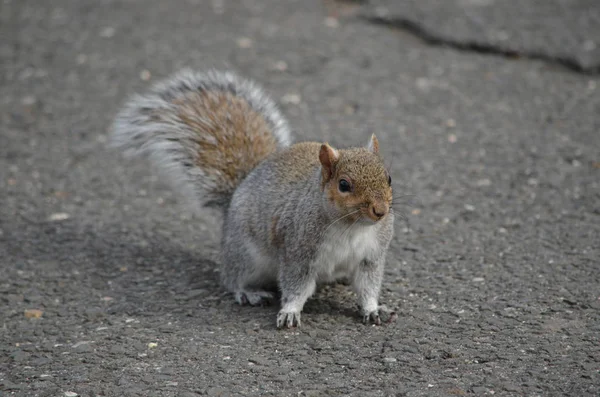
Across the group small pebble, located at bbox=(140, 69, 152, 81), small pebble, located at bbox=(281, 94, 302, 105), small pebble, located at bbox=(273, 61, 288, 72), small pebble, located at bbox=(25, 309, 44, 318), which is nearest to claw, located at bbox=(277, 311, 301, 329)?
small pebble, located at bbox=(25, 309, 44, 318)

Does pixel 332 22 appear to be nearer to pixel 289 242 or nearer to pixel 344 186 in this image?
pixel 289 242

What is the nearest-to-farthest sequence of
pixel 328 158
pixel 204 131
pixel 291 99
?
pixel 328 158 < pixel 204 131 < pixel 291 99

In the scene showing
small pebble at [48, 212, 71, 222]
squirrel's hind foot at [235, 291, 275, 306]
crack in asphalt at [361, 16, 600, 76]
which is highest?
crack in asphalt at [361, 16, 600, 76]

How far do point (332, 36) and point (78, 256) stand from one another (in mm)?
2825

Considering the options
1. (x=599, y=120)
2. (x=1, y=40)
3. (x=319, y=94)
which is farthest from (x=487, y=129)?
(x=1, y=40)

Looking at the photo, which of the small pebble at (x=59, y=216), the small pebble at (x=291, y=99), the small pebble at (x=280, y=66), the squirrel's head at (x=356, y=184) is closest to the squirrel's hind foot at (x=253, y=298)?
the squirrel's head at (x=356, y=184)

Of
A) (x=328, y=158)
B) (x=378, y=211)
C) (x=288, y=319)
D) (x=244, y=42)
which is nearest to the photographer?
(x=378, y=211)

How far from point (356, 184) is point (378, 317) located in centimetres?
56

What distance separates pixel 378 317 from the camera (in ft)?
10.1

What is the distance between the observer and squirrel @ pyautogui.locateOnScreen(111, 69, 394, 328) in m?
2.89

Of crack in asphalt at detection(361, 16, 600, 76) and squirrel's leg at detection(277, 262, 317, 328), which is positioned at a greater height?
crack in asphalt at detection(361, 16, 600, 76)

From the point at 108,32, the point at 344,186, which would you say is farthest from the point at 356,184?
the point at 108,32

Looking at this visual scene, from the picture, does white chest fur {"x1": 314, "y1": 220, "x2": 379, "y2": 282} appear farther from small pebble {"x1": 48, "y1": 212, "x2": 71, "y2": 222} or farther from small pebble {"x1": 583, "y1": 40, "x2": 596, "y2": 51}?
small pebble {"x1": 583, "y1": 40, "x2": 596, "y2": 51}

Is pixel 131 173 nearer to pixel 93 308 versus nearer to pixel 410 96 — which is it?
pixel 93 308
